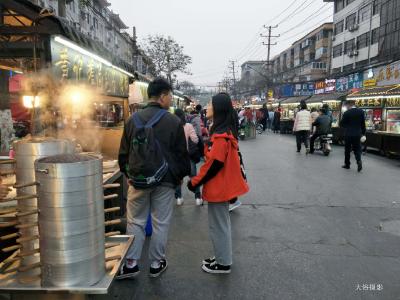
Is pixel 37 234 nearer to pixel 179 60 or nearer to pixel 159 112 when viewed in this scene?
pixel 159 112

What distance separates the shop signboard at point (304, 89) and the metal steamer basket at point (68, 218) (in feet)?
113

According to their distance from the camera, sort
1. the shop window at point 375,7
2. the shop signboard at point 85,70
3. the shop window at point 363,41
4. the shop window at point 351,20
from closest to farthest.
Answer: the shop signboard at point 85,70
the shop window at point 375,7
the shop window at point 363,41
the shop window at point 351,20

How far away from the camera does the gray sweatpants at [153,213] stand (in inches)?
148

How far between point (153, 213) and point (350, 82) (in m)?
26.3

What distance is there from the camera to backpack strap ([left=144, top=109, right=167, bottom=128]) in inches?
142

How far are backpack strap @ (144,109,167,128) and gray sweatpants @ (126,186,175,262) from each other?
641mm

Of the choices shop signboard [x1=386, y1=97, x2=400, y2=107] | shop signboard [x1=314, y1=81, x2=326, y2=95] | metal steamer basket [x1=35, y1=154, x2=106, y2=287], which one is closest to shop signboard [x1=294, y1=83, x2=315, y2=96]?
shop signboard [x1=314, y1=81, x2=326, y2=95]

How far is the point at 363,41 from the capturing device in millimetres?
40938

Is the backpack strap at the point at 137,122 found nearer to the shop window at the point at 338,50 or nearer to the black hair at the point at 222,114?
the black hair at the point at 222,114

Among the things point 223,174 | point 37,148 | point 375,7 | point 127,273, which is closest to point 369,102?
point 223,174

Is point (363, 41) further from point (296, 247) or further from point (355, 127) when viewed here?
point (296, 247)

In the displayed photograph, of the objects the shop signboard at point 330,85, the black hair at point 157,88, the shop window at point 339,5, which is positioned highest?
the shop window at point 339,5

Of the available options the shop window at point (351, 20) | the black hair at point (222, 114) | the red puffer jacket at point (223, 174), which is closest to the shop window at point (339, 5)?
the shop window at point (351, 20)

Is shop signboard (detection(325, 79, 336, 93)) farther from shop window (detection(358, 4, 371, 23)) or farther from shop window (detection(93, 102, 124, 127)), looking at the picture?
shop window (detection(93, 102, 124, 127))
